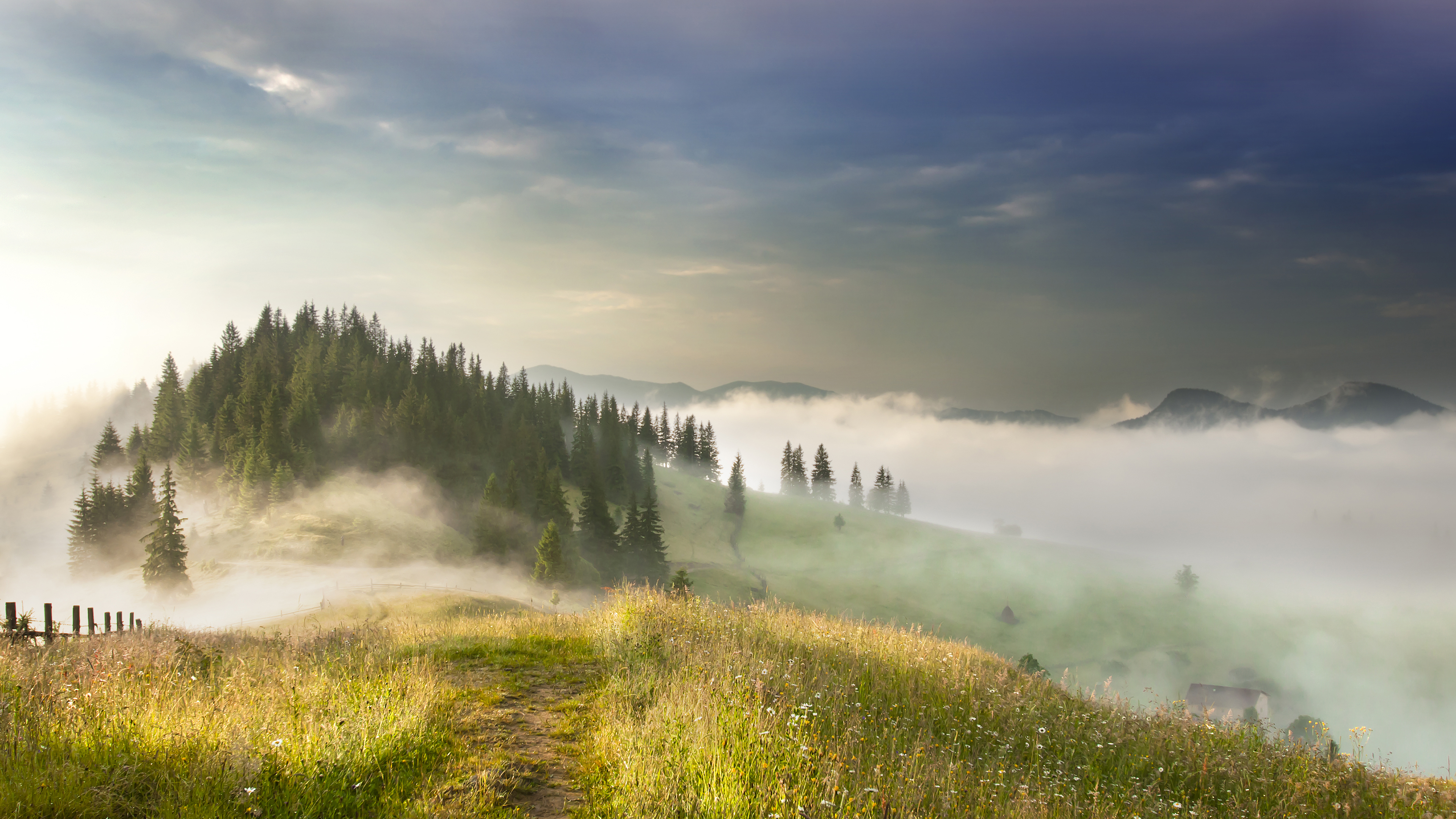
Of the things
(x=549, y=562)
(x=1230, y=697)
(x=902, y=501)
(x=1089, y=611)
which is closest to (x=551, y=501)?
(x=549, y=562)

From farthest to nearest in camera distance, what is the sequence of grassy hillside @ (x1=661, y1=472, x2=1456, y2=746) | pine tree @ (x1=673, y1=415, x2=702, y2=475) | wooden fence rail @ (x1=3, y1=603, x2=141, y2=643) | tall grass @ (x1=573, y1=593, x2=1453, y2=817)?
pine tree @ (x1=673, y1=415, x2=702, y2=475), grassy hillside @ (x1=661, y1=472, x2=1456, y2=746), wooden fence rail @ (x1=3, y1=603, x2=141, y2=643), tall grass @ (x1=573, y1=593, x2=1453, y2=817)

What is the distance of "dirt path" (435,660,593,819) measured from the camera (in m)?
5.72

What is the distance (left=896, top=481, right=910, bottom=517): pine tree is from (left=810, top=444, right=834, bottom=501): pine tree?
15090mm

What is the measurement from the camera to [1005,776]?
7535 millimetres

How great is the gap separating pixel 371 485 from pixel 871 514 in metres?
91.0

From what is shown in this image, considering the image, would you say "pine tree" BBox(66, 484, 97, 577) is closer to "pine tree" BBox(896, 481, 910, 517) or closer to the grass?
the grass

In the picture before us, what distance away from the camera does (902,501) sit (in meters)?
150

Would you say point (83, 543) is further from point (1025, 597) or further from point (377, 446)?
point (1025, 597)

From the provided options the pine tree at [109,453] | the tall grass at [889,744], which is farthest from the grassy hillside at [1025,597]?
the tall grass at [889,744]

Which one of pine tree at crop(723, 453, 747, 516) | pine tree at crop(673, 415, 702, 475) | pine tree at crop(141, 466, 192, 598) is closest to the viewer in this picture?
pine tree at crop(141, 466, 192, 598)

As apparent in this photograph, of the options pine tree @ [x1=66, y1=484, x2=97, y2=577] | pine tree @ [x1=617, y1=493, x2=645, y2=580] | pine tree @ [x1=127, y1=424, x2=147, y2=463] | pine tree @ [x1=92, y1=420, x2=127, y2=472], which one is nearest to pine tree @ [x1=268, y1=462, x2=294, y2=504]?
pine tree @ [x1=66, y1=484, x2=97, y2=577]

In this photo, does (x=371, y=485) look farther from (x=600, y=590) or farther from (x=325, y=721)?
(x=325, y=721)

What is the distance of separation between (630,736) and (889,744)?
10.6 ft

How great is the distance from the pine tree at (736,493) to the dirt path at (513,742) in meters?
113
